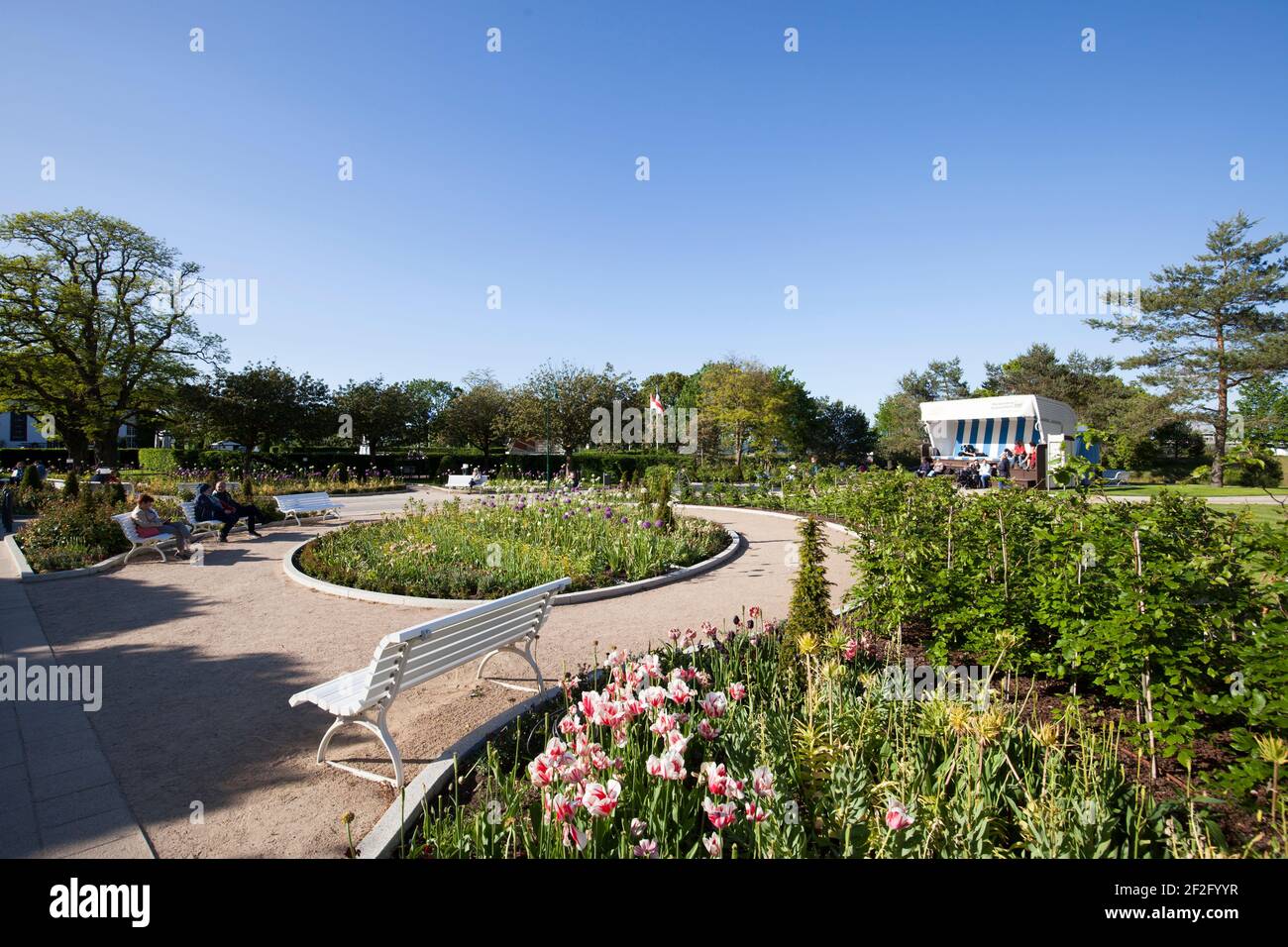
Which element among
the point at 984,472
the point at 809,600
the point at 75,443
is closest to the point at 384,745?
the point at 809,600

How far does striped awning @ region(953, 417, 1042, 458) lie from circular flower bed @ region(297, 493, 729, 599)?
1995 centimetres

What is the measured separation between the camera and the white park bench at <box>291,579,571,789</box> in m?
3.27

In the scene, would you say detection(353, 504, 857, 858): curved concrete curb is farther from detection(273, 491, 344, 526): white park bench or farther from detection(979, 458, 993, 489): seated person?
detection(979, 458, 993, 489): seated person

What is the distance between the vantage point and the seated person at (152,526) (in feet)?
32.8

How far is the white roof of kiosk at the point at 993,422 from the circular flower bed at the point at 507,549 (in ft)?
56.6

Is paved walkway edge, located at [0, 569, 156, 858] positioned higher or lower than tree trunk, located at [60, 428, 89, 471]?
lower

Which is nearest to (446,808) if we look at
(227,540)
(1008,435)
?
(227,540)

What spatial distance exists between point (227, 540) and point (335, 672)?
899 centimetres

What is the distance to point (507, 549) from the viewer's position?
342 inches

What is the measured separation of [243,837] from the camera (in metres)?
2.92

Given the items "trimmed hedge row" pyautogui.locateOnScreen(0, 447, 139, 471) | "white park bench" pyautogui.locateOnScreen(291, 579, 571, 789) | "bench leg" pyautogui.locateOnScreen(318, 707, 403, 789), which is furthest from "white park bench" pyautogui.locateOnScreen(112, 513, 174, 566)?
"trimmed hedge row" pyautogui.locateOnScreen(0, 447, 139, 471)

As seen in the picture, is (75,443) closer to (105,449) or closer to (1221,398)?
(105,449)
